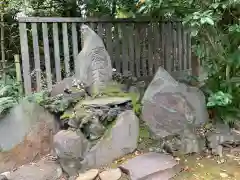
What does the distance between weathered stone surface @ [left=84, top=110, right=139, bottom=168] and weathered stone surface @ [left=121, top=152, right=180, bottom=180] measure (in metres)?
0.18

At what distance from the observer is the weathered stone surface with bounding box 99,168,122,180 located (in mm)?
2877

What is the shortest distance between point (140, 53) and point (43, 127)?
240 centimetres

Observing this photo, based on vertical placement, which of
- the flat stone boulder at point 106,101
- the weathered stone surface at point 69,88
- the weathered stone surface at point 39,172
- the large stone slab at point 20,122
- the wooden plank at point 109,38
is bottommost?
the weathered stone surface at point 39,172

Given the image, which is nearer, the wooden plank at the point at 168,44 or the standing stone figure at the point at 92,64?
the standing stone figure at the point at 92,64

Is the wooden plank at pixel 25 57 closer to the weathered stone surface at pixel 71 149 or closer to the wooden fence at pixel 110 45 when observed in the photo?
the wooden fence at pixel 110 45

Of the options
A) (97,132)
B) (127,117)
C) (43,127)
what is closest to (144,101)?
(127,117)

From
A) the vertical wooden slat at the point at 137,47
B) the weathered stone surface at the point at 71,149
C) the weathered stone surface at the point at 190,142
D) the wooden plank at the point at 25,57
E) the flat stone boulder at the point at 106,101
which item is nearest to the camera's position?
the weathered stone surface at the point at 71,149

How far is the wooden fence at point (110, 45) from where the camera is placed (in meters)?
4.09

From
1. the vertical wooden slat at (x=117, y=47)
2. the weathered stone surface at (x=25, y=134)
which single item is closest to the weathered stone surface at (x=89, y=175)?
the weathered stone surface at (x=25, y=134)

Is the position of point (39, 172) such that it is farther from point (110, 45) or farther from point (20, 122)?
point (110, 45)

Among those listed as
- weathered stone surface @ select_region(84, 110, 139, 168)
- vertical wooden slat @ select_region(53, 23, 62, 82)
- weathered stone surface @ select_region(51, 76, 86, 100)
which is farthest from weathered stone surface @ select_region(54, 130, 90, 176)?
vertical wooden slat @ select_region(53, 23, 62, 82)

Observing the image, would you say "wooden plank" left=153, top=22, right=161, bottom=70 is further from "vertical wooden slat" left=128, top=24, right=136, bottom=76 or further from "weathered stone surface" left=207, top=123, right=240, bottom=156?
"weathered stone surface" left=207, top=123, right=240, bottom=156

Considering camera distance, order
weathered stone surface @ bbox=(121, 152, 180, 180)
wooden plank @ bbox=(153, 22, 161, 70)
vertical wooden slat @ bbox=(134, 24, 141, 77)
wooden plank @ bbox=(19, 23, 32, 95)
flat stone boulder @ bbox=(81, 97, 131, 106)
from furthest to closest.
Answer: wooden plank @ bbox=(153, 22, 161, 70) → vertical wooden slat @ bbox=(134, 24, 141, 77) → wooden plank @ bbox=(19, 23, 32, 95) → flat stone boulder @ bbox=(81, 97, 131, 106) → weathered stone surface @ bbox=(121, 152, 180, 180)

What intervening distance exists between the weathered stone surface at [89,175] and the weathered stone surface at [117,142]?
79mm
